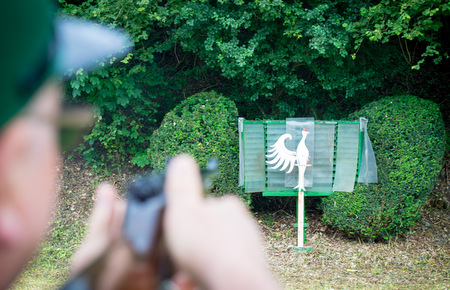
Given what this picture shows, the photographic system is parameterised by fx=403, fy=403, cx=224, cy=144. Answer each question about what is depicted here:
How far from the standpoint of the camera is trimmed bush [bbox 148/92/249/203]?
21.7 ft

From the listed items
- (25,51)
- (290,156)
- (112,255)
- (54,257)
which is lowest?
(54,257)

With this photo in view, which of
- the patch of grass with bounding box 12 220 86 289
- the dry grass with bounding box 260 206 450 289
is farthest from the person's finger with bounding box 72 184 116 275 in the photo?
the patch of grass with bounding box 12 220 86 289

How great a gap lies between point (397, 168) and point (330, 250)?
5.80 ft

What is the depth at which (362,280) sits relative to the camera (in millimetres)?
5738

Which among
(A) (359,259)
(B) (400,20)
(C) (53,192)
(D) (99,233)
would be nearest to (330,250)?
(A) (359,259)

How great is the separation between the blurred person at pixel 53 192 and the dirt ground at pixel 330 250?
478 centimetres

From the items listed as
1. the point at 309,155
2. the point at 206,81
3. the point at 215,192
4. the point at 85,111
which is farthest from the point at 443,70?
the point at 85,111

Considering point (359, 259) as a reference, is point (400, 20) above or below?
above

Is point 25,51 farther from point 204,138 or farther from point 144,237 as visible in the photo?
point 204,138

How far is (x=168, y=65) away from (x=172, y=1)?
1950 millimetres


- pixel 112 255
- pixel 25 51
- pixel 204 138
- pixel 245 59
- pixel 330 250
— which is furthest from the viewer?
pixel 245 59

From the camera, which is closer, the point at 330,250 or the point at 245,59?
the point at 330,250

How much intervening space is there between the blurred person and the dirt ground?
478 centimetres

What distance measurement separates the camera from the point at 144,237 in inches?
19.0
